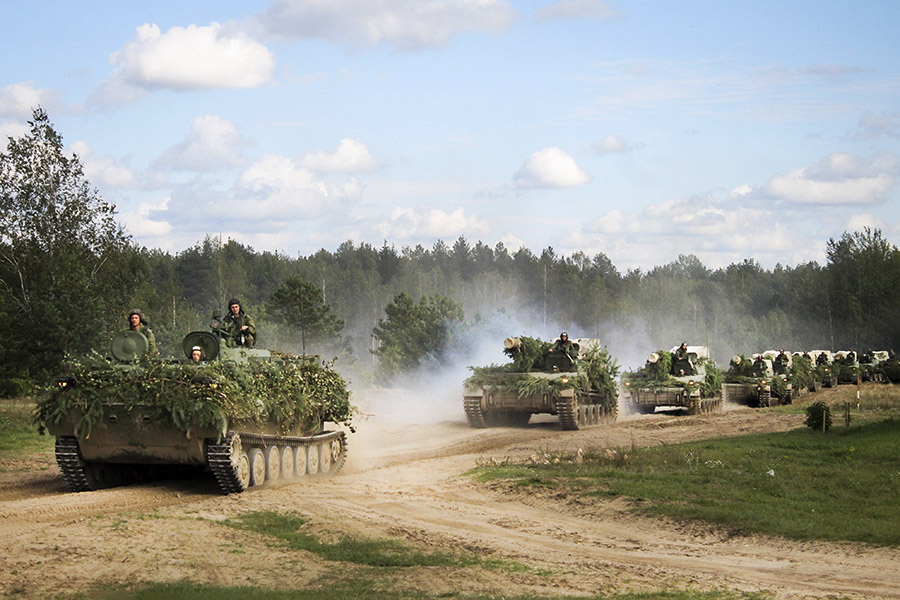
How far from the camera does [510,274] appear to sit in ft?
333

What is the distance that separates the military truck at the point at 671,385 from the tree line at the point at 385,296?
11283 millimetres

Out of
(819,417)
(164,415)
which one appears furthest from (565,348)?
(164,415)

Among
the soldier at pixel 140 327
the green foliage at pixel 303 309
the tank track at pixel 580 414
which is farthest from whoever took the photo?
the green foliage at pixel 303 309

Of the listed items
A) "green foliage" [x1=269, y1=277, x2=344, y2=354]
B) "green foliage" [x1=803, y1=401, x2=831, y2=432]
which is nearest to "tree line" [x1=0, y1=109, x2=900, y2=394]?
"green foliage" [x1=269, y1=277, x2=344, y2=354]

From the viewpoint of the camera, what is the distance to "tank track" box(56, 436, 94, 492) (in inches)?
612

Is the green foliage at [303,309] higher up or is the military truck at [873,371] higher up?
the green foliage at [303,309]

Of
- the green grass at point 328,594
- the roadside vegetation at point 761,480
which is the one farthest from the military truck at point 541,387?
the green grass at point 328,594

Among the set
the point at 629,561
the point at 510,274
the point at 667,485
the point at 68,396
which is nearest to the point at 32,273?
the point at 68,396

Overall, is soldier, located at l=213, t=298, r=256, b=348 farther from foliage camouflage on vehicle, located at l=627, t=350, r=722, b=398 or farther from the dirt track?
foliage camouflage on vehicle, located at l=627, t=350, r=722, b=398

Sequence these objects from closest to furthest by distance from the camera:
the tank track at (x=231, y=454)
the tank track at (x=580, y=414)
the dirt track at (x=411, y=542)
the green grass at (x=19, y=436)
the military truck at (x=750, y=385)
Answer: the dirt track at (x=411, y=542) → the tank track at (x=231, y=454) → the green grass at (x=19, y=436) → the tank track at (x=580, y=414) → the military truck at (x=750, y=385)

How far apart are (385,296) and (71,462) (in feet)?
254

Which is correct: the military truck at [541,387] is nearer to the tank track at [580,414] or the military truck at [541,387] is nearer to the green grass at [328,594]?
the tank track at [580,414]

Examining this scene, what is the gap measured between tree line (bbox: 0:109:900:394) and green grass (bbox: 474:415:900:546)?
24.9 feet

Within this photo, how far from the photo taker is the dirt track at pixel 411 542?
401 inches
